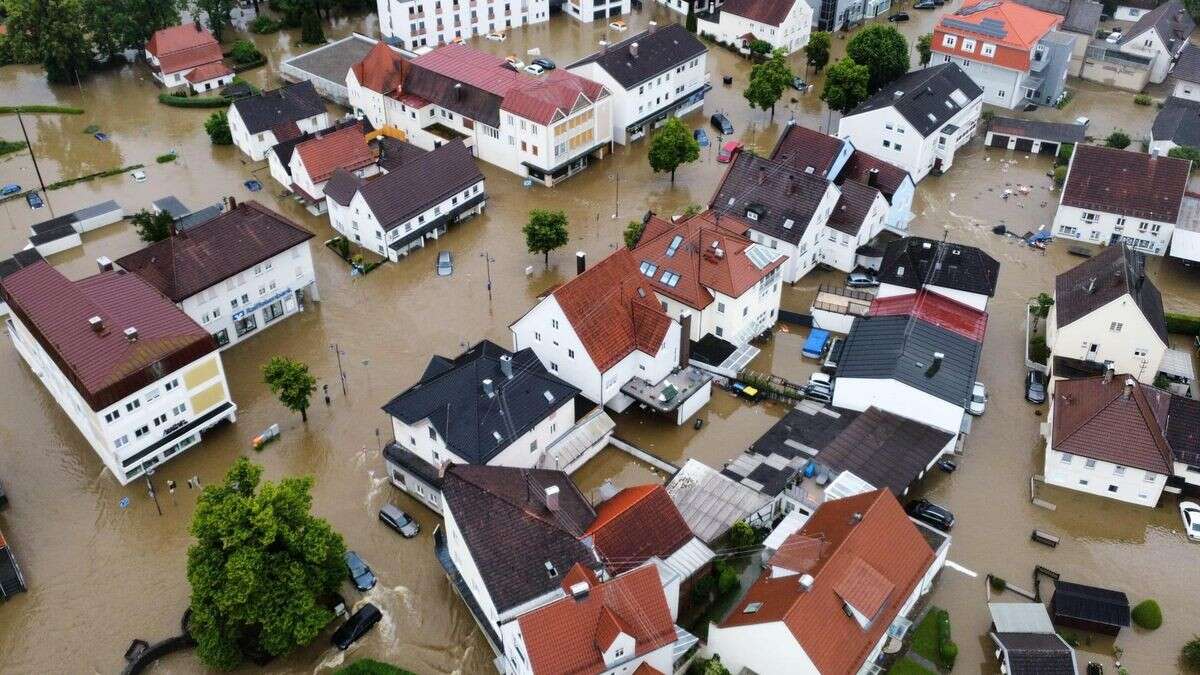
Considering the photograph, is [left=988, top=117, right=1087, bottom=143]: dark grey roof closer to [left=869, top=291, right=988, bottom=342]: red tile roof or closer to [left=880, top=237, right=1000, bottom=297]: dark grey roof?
[left=880, top=237, right=1000, bottom=297]: dark grey roof

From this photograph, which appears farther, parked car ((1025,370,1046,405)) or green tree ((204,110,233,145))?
green tree ((204,110,233,145))

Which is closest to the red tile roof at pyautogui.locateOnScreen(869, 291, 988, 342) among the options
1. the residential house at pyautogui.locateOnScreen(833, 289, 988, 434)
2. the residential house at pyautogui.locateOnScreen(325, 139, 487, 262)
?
the residential house at pyautogui.locateOnScreen(833, 289, 988, 434)

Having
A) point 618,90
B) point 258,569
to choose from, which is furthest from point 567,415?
point 618,90

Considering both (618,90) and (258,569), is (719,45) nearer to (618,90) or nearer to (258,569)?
(618,90)

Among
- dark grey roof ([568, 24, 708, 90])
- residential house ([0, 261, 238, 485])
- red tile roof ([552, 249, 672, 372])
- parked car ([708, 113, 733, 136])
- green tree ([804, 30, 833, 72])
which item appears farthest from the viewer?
green tree ([804, 30, 833, 72])

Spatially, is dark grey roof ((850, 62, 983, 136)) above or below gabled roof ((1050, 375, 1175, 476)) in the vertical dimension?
above

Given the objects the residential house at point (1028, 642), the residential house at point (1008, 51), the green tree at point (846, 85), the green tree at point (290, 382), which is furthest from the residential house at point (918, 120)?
the green tree at point (290, 382)

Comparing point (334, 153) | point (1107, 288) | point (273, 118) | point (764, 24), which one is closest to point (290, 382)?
point (334, 153)

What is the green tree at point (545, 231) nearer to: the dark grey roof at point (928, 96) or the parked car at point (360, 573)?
the parked car at point (360, 573)
